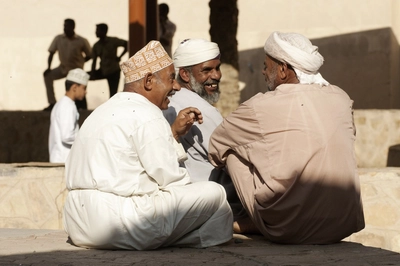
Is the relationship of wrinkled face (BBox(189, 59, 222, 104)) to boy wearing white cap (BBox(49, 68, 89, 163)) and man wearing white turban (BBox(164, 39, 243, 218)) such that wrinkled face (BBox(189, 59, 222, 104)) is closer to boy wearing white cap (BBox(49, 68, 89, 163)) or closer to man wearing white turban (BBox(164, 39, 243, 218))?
man wearing white turban (BBox(164, 39, 243, 218))

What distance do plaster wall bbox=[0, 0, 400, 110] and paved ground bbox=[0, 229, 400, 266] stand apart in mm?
10821

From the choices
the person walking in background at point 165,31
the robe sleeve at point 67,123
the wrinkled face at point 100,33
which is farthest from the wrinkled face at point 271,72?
the wrinkled face at point 100,33

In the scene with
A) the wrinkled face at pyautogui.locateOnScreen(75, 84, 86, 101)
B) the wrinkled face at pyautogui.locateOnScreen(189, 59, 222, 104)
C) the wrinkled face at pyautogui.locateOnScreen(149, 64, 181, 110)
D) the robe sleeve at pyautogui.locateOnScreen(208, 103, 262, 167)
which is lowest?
the wrinkled face at pyautogui.locateOnScreen(75, 84, 86, 101)

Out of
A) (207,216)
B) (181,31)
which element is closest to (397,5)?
(181,31)

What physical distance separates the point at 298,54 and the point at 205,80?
0.82 m

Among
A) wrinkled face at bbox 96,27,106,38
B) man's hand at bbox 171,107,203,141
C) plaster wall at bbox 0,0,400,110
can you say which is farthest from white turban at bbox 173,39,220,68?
plaster wall at bbox 0,0,400,110

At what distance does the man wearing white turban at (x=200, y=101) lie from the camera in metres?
4.97

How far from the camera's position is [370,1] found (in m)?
15.1

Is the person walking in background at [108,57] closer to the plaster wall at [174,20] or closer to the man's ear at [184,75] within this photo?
the plaster wall at [174,20]

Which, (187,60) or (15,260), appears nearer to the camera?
(15,260)

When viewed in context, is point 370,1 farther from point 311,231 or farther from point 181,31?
point 311,231

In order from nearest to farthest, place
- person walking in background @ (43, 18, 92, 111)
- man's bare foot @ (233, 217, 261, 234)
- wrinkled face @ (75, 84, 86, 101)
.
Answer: man's bare foot @ (233, 217, 261, 234), wrinkled face @ (75, 84, 86, 101), person walking in background @ (43, 18, 92, 111)

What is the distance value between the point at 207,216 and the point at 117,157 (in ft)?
1.78

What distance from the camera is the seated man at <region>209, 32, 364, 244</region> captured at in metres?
4.38
